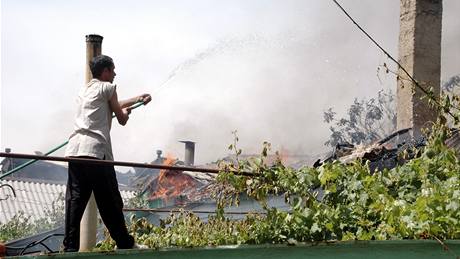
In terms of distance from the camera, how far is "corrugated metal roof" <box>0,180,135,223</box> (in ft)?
75.2

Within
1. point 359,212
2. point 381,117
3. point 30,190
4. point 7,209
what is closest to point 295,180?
point 359,212

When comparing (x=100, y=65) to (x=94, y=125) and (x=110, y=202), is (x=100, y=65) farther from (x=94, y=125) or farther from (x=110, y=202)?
(x=110, y=202)

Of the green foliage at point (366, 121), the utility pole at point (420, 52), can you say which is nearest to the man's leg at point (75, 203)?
the utility pole at point (420, 52)

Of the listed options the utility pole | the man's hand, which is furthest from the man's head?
the utility pole

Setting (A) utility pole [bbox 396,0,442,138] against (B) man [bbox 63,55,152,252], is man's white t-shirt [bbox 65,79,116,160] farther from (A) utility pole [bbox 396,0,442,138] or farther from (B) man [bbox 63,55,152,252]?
(A) utility pole [bbox 396,0,442,138]

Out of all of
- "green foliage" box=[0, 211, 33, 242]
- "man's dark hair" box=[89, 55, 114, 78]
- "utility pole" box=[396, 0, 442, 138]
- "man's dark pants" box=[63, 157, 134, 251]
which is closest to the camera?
"man's dark pants" box=[63, 157, 134, 251]

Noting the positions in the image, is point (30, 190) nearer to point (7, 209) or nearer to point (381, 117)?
point (7, 209)

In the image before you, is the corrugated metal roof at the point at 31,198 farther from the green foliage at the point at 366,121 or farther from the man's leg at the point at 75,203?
the man's leg at the point at 75,203

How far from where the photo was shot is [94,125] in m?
5.18

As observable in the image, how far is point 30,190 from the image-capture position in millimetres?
25594

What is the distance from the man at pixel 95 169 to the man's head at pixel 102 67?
0.25ft

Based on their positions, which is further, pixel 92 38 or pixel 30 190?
pixel 30 190

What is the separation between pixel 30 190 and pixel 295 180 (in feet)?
71.2

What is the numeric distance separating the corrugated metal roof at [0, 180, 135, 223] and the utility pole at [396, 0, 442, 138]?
35.4 feet
